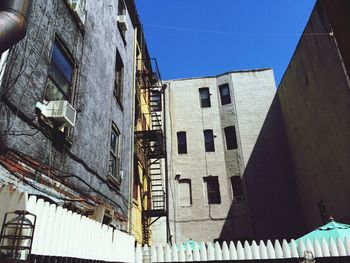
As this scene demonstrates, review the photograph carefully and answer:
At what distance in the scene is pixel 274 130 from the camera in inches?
884

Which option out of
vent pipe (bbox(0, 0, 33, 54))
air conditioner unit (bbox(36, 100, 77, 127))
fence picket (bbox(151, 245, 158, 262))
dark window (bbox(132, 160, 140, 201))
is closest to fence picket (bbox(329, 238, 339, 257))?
fence picket (bbox(151, 245, 158, 262))

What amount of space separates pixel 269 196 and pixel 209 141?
5.74 m

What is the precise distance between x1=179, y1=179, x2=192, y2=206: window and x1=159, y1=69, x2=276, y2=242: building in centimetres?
7

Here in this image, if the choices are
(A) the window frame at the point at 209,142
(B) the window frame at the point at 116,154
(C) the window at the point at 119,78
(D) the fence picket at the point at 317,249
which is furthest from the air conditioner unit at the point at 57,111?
(A) the window frame at the point at 209,142

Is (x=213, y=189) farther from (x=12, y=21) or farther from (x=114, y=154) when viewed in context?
(x=12, y=21)

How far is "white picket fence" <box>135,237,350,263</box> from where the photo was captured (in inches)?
339

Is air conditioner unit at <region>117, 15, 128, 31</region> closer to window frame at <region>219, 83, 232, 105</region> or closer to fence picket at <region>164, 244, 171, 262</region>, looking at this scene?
fence picket at <region>164, 244, 171, 262</region>

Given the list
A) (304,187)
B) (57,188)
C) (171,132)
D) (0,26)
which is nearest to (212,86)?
(171,132)

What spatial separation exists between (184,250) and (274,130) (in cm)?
1560

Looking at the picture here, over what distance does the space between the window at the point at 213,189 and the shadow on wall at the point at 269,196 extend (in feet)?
4.01

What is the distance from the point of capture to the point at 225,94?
24.2 m

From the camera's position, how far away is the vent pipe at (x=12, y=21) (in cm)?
409

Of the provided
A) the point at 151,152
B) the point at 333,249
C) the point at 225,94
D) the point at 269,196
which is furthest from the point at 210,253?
the point at 225,94

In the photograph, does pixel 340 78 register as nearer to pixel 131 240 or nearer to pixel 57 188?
pixel 131 240
